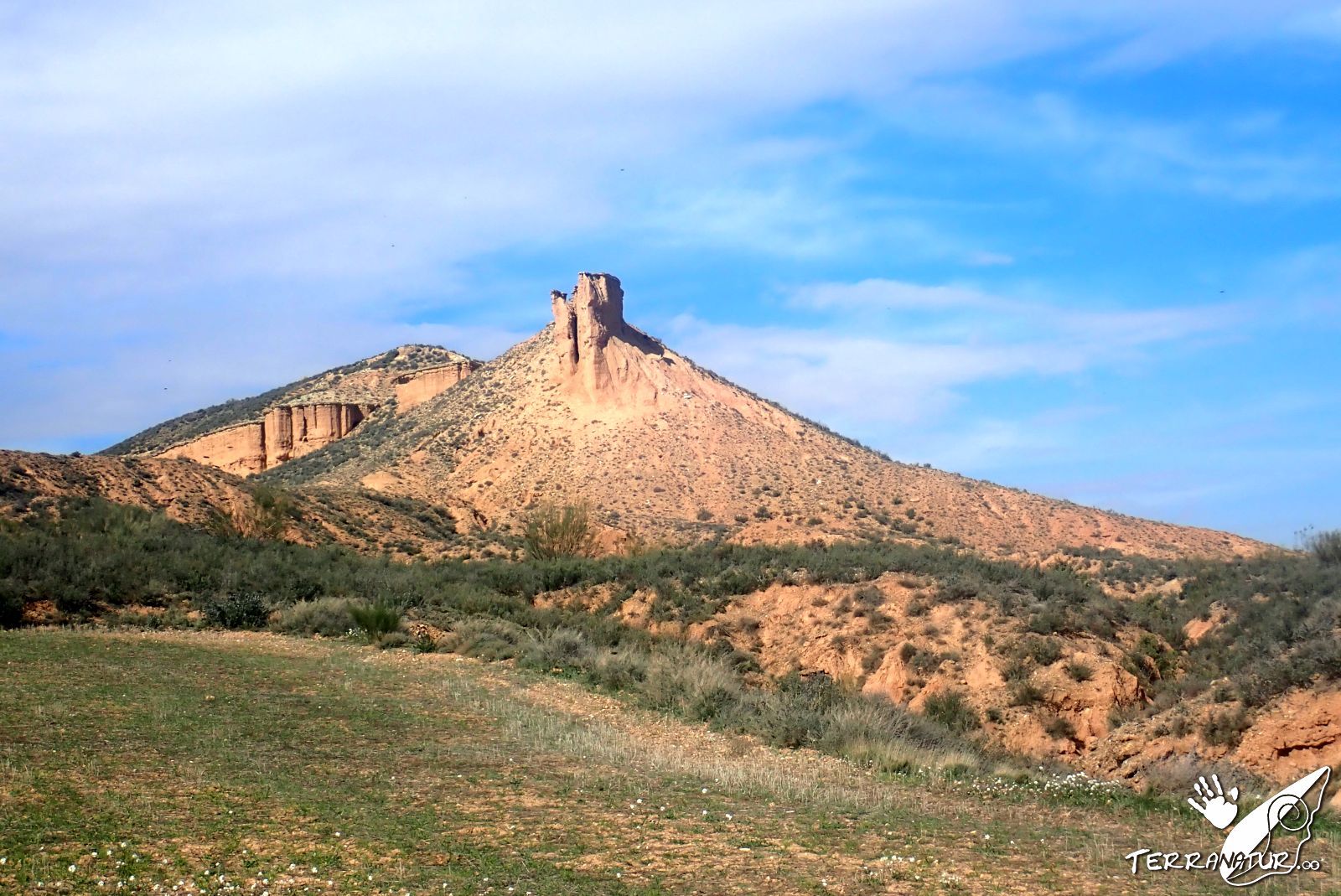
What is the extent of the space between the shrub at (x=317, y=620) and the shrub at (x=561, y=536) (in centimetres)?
1834

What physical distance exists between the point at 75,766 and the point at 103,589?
49.3ft

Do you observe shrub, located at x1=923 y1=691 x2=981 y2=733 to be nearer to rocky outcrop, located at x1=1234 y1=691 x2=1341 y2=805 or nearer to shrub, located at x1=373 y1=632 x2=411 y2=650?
rocky outcrop, located at x1=1234 y1=691 x2=1341 y2=805

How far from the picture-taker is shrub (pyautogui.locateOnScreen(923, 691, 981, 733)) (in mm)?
19078

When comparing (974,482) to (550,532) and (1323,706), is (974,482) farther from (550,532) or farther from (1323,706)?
(1323,706)

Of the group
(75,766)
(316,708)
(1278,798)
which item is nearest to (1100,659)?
(1278,798)

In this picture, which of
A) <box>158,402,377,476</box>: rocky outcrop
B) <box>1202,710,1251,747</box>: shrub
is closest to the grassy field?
<box>1202,710,1251,747</box>: shrub

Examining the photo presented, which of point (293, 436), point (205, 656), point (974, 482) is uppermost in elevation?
point (293, 436)

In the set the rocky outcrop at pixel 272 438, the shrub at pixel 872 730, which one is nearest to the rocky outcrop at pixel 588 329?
the rocky outcrop at pixel 272 438

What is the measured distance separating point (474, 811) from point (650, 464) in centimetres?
5197

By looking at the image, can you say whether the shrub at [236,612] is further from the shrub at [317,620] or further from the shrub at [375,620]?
the shrub at [375,620]

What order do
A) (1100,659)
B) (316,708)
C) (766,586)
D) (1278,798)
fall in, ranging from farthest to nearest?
1. (766,586)
2. (1100,659)
3. (316,708)
4. (1278,798)

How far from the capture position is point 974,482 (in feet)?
207

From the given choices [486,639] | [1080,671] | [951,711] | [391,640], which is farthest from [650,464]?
[1080,671]

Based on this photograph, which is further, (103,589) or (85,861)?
(103,589)
